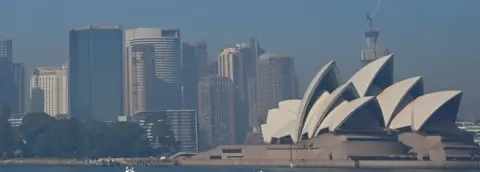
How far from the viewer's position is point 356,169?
72875 mm

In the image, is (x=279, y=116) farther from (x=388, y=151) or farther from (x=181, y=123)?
(x=181, y=123)

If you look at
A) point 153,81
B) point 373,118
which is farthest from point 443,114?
point 153,81

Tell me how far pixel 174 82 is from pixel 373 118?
99.8 metres

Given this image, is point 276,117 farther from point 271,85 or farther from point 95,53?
point 95,53

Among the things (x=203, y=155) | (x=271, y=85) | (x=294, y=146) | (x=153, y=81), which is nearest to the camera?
(x=294, y=146)

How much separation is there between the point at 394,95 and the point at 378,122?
2358 mm

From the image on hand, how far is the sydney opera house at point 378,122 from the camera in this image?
7388 cm

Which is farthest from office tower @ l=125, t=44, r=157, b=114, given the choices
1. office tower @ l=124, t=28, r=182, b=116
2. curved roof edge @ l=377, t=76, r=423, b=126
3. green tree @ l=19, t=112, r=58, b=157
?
curved roof edge @ l=377, t=76, r=423, b=126

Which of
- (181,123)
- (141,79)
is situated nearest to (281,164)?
(181,123)

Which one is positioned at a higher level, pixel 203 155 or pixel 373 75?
pixel 373 75

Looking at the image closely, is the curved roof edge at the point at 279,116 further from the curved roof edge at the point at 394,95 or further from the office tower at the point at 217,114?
the office tower at the point at 217,114

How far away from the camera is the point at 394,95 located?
2899 inches

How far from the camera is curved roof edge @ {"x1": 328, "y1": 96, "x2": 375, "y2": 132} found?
2894 inches

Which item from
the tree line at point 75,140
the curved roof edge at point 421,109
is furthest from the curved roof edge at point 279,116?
the tree line at point 75,140
